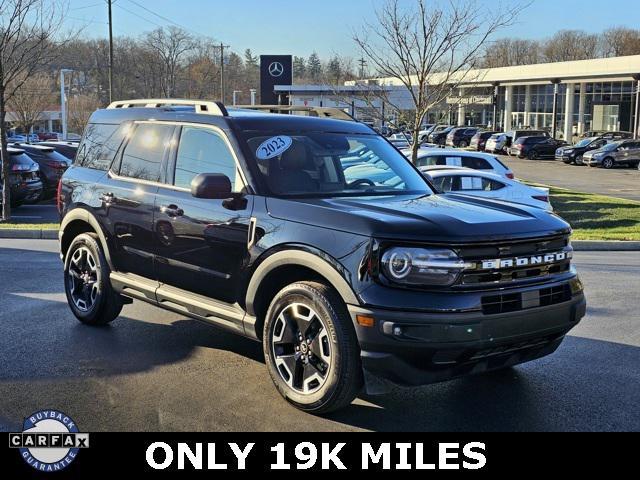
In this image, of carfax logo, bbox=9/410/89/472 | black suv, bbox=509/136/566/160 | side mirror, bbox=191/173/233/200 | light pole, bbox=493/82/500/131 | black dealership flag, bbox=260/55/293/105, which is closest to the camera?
carfax logo, bbox=9/410/89/472

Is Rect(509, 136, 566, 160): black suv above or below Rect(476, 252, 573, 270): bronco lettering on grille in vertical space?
above

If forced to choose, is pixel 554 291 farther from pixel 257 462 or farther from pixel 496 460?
→ pixel 257 462

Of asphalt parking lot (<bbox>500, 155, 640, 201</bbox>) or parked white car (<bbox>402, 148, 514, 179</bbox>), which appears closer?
parked white car (<bbox>402, 148, 514, 179</bbox>)

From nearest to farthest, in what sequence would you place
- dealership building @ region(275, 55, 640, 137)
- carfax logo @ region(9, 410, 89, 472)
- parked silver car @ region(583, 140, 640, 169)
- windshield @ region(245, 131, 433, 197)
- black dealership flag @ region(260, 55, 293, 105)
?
carfax logo @ region(9, 410, 89, 472)
windshield @ region(245, 131, 433, 197)
parked silver car @ region(583, 140, 640, 169)
black dealership flag @ region(260, 55, 293, 105)
dealership building @ region(275, 55, 640, 137)

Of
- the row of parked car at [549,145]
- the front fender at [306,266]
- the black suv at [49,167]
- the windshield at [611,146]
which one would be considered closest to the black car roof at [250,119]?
the front fender at [306,266]

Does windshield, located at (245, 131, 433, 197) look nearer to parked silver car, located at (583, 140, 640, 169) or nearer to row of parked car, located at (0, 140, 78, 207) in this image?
row of parked car, located at (0, 140, 78, 207)

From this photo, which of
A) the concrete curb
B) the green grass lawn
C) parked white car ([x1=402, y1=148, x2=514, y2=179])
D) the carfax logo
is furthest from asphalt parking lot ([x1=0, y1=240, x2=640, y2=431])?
parked white car ([x1=402, y1=148, x2=514, y2=179])

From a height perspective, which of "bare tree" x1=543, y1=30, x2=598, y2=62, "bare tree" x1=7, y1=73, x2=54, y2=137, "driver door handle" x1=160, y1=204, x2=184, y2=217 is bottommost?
"driver door handle" x1=160, y1=204, x2=184, y2=217

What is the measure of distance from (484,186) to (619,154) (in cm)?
2618

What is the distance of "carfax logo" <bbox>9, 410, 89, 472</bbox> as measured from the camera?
3848mm

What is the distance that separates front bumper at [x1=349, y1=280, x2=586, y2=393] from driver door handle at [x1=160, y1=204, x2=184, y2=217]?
1777 mm

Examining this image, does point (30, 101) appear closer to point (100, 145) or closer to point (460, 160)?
point (460, 160)

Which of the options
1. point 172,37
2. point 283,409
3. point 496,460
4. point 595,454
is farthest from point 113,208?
point 172,37

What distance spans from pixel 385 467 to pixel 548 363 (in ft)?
7.43
